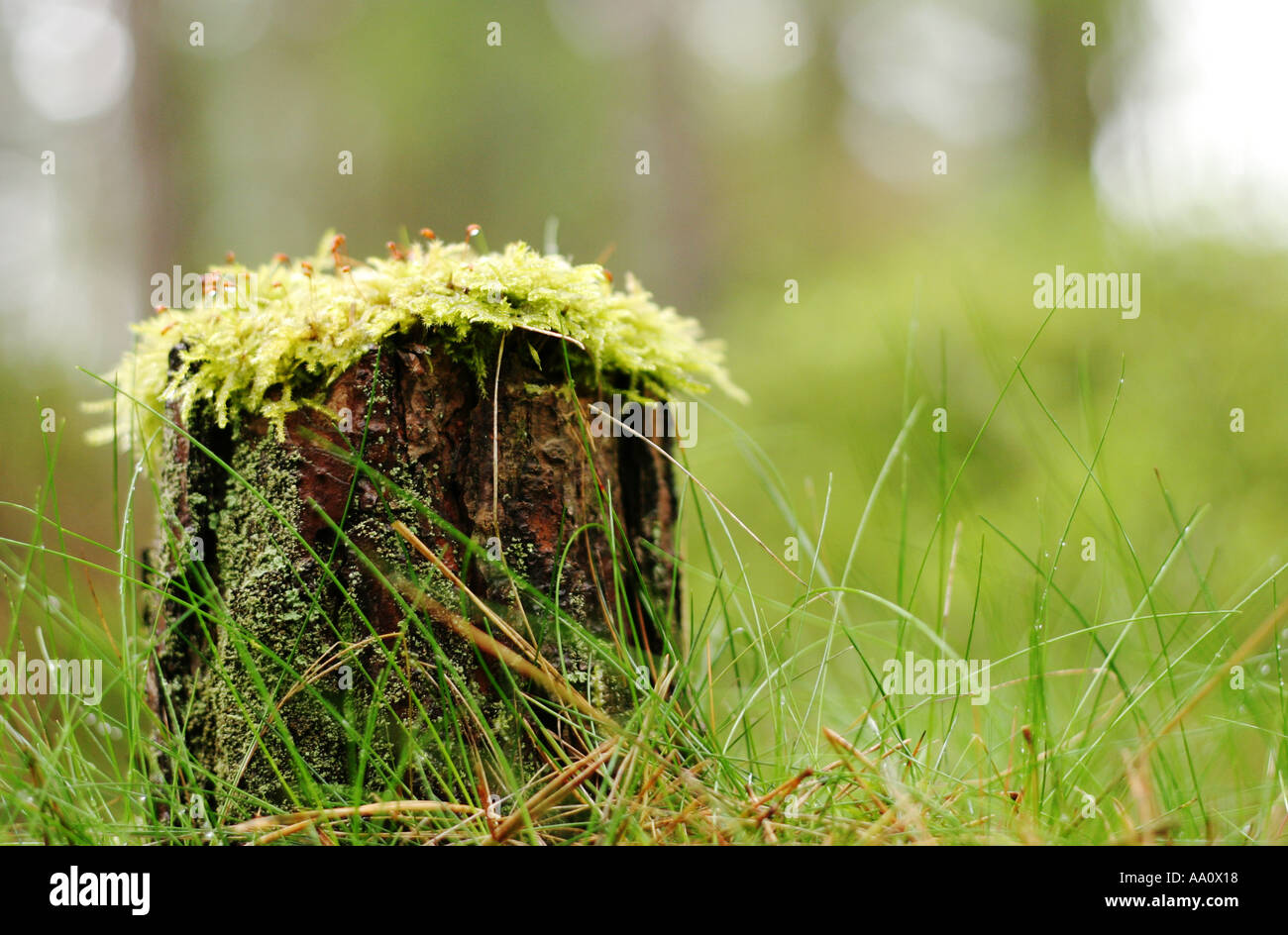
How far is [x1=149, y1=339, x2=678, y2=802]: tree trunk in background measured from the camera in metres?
1.07

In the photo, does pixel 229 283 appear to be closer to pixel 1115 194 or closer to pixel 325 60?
pixel 1115 194

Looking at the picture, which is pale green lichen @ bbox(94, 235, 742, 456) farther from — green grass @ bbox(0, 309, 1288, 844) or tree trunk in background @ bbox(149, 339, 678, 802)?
green grass @ bbox(0, 309, 1288, 844)

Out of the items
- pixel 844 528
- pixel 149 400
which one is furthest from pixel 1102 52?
pixel 149 400

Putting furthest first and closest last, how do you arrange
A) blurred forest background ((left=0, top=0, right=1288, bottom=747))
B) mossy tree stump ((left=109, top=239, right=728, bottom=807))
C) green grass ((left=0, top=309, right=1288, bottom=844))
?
blurred forest background ((left=0, top=0, right=1288, bottom=747)) < mossy tree stump ((left=109, top=239, right=728, bottom=807)) < green grass ((left=0, top=309, right=1288, bottom=844))

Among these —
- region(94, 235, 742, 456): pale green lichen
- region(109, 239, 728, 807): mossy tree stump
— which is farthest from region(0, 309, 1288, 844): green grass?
region(94, 235, 742, 456): pale green lichen

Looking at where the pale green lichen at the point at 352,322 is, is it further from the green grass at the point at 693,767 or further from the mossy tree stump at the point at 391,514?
the green grass at the point at 693,767

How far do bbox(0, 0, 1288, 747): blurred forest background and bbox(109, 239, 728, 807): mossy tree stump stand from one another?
318mm

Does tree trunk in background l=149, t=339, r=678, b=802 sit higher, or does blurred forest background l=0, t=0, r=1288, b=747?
blurred forest background l=0, t=0, r=1288, b=747

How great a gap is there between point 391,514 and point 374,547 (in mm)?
53

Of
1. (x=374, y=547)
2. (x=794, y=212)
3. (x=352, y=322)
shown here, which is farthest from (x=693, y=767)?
(x=794, y=212)

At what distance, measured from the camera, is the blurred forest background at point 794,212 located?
110 inches
